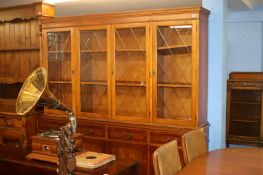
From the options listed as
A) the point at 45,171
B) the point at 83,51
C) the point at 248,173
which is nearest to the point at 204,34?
the point at 83,51

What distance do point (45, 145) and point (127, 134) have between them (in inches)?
44.4

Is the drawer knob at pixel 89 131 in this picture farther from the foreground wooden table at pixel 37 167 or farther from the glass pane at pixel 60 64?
the foreground wooden table at pixel 37 167

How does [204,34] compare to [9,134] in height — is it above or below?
above

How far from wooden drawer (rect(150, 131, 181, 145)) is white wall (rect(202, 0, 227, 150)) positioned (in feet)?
1.41

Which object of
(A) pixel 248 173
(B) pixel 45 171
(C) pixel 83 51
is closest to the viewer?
(A) pixel 248 173

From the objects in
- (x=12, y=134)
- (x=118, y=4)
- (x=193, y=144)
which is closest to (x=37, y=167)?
(x=193, y=144)

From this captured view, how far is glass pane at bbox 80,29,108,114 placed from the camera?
361 cm

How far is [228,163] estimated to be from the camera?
86.7 inches

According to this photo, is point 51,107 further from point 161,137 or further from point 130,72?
point 130,72

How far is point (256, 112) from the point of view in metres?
5.19

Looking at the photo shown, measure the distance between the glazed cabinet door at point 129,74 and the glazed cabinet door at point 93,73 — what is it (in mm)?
96

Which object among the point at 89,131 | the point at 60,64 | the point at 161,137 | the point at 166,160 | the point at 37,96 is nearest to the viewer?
the point at 166,160

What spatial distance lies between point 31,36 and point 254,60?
3423 millimetres

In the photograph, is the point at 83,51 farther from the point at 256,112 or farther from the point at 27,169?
the point at 256,112
